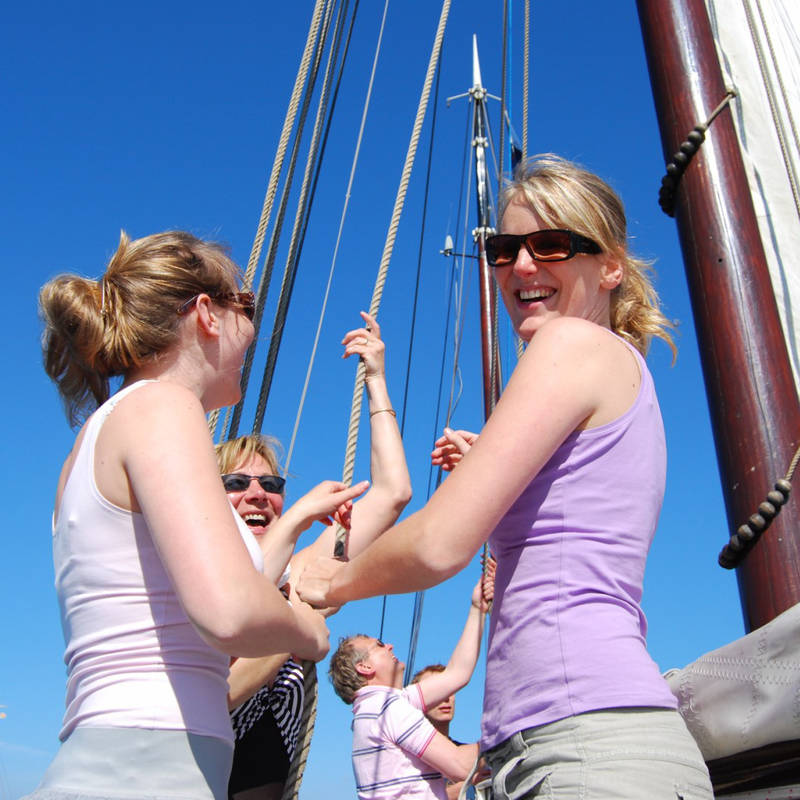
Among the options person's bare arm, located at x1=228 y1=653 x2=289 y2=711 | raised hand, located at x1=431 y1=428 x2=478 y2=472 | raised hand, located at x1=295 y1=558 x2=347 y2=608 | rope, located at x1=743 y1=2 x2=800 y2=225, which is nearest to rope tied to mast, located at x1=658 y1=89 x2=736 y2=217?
rope, located at x1=743 y1=2 x2=800 y2=225

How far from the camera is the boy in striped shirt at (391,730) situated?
11.9ft

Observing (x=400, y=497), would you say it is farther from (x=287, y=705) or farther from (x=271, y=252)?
(x=271, y=252)

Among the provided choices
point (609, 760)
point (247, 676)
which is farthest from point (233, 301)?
point (609, 760)

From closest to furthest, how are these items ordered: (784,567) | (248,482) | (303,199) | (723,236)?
(784,567) < (723,236) < (248,482) < (303,199)

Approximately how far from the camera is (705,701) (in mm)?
1690

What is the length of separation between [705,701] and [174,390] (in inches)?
43.8

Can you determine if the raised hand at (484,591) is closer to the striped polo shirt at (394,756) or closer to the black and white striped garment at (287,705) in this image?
the striped polo shirt at (394,756)

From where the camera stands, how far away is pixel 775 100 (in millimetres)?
2629

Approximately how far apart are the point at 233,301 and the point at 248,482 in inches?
42.0

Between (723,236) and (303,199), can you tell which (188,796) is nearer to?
(723,236)

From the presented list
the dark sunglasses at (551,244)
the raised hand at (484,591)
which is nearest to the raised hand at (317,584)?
the dark sunglasses at (551,244)

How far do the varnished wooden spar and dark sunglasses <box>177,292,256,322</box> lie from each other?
118cm

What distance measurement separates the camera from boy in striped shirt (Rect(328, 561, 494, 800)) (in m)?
3.63

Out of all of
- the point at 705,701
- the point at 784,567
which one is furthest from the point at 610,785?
the point at 784,567
